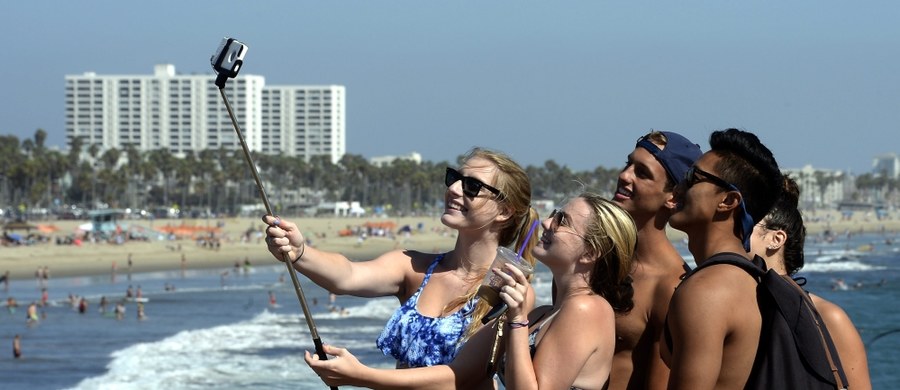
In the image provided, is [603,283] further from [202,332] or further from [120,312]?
[120,312]

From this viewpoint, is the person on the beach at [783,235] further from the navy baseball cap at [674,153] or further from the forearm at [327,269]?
the forearm at [327,269]

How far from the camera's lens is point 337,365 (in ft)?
11.6

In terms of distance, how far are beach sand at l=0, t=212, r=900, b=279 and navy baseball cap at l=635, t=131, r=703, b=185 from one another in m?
51.2

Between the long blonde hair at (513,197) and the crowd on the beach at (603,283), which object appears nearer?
the crowd on the beach at (603,283)

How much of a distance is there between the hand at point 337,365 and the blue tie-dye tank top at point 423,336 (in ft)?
1.60

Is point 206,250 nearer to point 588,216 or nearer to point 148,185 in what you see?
point 148,185

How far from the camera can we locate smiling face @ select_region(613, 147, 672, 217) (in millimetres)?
4180

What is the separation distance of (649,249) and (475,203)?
560 mm

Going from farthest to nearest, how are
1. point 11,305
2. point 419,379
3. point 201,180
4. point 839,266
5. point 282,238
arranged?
point 201,180 → point 839,266 → point 11,305 → point 282,238 → point 419,379

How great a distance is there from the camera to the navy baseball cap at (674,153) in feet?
13.6

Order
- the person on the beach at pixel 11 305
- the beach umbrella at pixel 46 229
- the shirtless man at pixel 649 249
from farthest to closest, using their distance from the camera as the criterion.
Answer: the beach umbrella at pixel 46 229 < the person on the beach at pixel 11 305 < the shirtless man at pixel 649 249

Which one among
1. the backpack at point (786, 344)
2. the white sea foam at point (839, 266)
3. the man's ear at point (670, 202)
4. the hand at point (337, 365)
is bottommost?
the white sea foam at point (839, 266)

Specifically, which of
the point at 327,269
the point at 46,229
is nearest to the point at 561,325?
the point at 327,269

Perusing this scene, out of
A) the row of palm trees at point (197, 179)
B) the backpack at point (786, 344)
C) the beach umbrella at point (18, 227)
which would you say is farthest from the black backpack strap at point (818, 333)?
the row of palm trees at point (197, 179)
